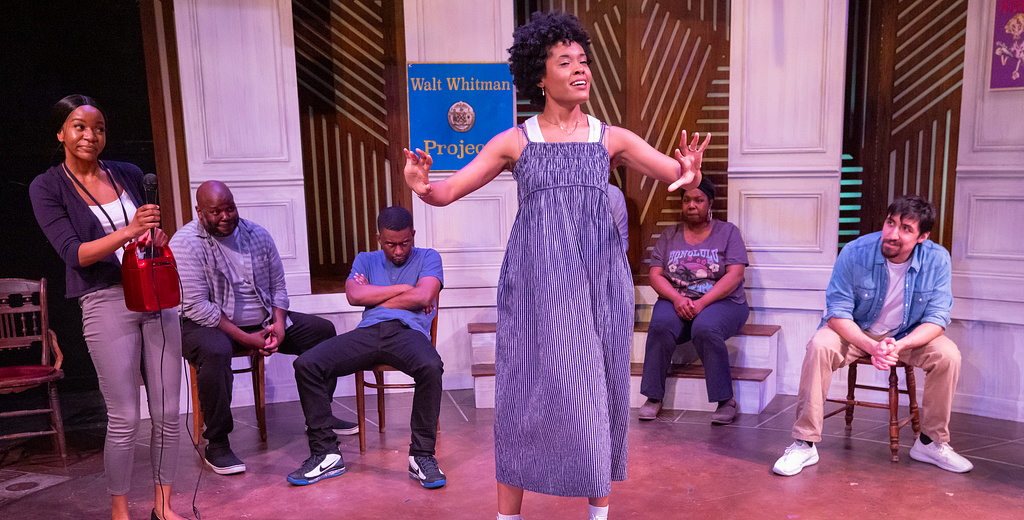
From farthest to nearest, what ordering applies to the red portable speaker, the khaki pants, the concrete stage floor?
the khaki pants
the concrete stage floor
the red portable speaker

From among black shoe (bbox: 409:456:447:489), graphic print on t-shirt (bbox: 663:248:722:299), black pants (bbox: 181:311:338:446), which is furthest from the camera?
graphic print on t-shirt (bbox: 663:248:722:299)

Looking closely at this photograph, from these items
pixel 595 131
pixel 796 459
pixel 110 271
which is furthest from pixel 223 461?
pixel 796 459

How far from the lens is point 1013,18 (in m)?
3.85

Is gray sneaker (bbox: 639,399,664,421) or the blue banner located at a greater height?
the blue banner

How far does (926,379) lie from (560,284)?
2259 mm

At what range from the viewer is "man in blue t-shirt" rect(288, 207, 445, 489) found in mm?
3258

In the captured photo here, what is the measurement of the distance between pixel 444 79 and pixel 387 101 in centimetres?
45

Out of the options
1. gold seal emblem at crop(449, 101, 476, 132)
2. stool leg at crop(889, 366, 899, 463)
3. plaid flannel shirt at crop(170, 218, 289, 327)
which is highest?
gold seal emblem at crop(449, 101, 476, 132)

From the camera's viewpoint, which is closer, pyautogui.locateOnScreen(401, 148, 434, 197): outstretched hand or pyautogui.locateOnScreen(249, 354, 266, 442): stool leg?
pyautogui.locateOnScreen(401, 148, 434, 197): outstretched hand

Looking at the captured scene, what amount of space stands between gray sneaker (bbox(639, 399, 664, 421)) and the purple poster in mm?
2585

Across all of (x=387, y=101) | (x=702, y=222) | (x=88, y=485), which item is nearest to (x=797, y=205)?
(x=702, y=222)

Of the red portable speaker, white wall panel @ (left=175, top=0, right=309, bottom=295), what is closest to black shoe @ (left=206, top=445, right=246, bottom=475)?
the red portable speaker

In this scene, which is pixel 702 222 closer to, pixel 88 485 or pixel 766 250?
pixel 766 250

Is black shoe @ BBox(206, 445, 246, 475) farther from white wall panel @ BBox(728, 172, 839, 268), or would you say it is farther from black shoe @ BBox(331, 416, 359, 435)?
white wall panel @ BBox(728, 172, 839, 268)
